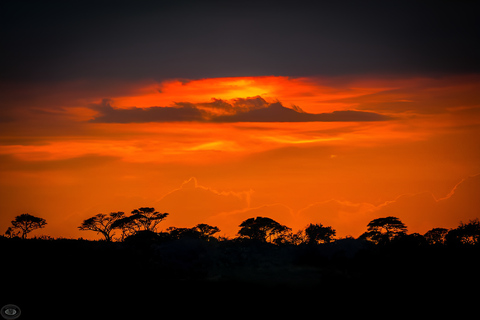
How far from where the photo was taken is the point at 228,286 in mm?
46594

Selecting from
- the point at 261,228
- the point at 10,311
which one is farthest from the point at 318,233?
the point at 10,311

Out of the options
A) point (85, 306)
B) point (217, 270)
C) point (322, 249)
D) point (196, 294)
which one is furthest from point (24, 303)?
point (322, 249)

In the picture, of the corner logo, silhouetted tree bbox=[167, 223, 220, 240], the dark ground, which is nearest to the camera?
the corner logo

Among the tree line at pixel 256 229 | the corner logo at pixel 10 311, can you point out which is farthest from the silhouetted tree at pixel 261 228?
the corner logo at pixel 10 311

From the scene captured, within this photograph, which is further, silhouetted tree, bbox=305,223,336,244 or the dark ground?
silhouetted tree, bbox=305,223,336,244

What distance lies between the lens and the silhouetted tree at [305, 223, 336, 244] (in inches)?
4954

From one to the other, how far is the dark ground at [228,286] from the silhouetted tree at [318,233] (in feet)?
229

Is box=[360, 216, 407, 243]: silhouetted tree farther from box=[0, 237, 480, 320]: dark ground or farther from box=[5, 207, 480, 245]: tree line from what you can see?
box=[0, 237, 480, 320]: dark ground

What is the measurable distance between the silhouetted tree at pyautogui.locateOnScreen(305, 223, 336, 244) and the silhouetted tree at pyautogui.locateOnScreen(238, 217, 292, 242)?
670cm

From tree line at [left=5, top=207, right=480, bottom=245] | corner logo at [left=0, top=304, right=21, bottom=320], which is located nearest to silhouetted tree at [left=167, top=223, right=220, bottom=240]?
tree line at [left=5, top=207, right=480, bottom=245]

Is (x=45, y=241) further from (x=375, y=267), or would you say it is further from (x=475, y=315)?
(x=475, y=315)

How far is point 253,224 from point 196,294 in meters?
81.9

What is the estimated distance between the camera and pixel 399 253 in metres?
51.6

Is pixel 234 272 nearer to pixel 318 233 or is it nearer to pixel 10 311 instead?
pixel 10 311
